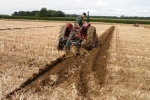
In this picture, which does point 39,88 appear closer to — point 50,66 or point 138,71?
point 50,66

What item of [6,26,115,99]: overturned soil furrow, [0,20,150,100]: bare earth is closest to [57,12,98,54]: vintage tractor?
[0,20,150,100]: bare earth

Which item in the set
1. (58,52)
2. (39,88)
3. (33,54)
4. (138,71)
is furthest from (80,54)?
(39,88)

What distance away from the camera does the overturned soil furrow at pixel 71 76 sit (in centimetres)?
529

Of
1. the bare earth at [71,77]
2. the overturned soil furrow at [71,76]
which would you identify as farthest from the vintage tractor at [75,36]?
the overturned soil furrow at [71,76]

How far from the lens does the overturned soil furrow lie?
208 inches

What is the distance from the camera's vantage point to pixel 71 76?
6.39 meters

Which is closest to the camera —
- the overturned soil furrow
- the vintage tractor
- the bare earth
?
the bare earth

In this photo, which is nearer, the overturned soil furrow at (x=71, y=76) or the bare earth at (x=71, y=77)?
the bare earth at (x=71, y=77)

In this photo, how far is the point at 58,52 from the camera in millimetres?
9711

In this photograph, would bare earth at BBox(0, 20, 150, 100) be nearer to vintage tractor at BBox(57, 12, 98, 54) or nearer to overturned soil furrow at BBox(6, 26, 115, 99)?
overturned soil furrow at BBox(6, 26, 115, 99)

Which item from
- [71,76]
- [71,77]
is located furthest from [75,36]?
[71,77]

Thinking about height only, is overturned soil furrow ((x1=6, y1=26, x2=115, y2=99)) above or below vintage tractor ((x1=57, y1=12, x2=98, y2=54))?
below

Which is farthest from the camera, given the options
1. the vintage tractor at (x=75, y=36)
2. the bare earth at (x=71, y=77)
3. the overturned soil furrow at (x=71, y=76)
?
the vintage tractor at (x=75, y=36)

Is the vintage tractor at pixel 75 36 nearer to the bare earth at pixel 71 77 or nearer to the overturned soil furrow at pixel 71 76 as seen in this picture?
the bare earth at pixel 71 77
